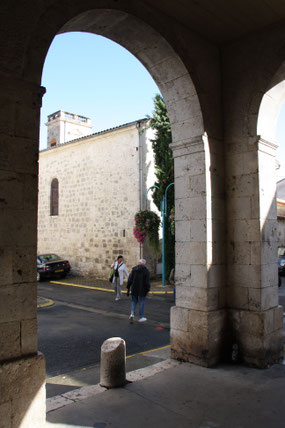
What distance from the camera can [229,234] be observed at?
201 inches

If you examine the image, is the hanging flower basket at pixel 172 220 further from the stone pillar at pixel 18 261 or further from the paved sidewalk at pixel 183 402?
the stone pillar at pixel 18 261

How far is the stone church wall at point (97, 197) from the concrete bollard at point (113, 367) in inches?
431

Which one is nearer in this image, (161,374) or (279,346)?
(161,374)

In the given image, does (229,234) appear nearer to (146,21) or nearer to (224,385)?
(224,385)

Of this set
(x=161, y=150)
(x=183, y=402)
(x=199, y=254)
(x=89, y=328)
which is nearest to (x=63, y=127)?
(x=161, y=150)

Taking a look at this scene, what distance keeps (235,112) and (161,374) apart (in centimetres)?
373

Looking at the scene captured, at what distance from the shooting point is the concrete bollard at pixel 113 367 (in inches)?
159

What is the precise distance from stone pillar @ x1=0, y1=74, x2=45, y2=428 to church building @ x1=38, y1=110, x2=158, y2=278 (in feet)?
40.0

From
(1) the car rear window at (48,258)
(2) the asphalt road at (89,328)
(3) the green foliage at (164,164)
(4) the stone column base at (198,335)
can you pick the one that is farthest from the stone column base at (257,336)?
(1) the car rear window at (48,258)

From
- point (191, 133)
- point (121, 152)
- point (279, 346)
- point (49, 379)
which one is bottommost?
point (49, 379)

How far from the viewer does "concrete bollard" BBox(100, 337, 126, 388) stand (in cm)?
405

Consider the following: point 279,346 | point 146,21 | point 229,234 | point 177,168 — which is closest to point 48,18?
point 146,21

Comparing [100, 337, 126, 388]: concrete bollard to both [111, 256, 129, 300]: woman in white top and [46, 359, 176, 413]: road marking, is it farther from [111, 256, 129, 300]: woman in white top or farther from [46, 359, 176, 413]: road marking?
[111, 256, 129, 300]: woman in white top

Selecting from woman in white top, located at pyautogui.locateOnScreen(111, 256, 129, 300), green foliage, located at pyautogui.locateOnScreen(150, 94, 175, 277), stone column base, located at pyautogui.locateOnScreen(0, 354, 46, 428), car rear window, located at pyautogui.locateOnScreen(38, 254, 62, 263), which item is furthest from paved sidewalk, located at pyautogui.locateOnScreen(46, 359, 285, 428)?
car rear window, located at pyautogui.locateOnScreen(38, 254, 62, 263)
